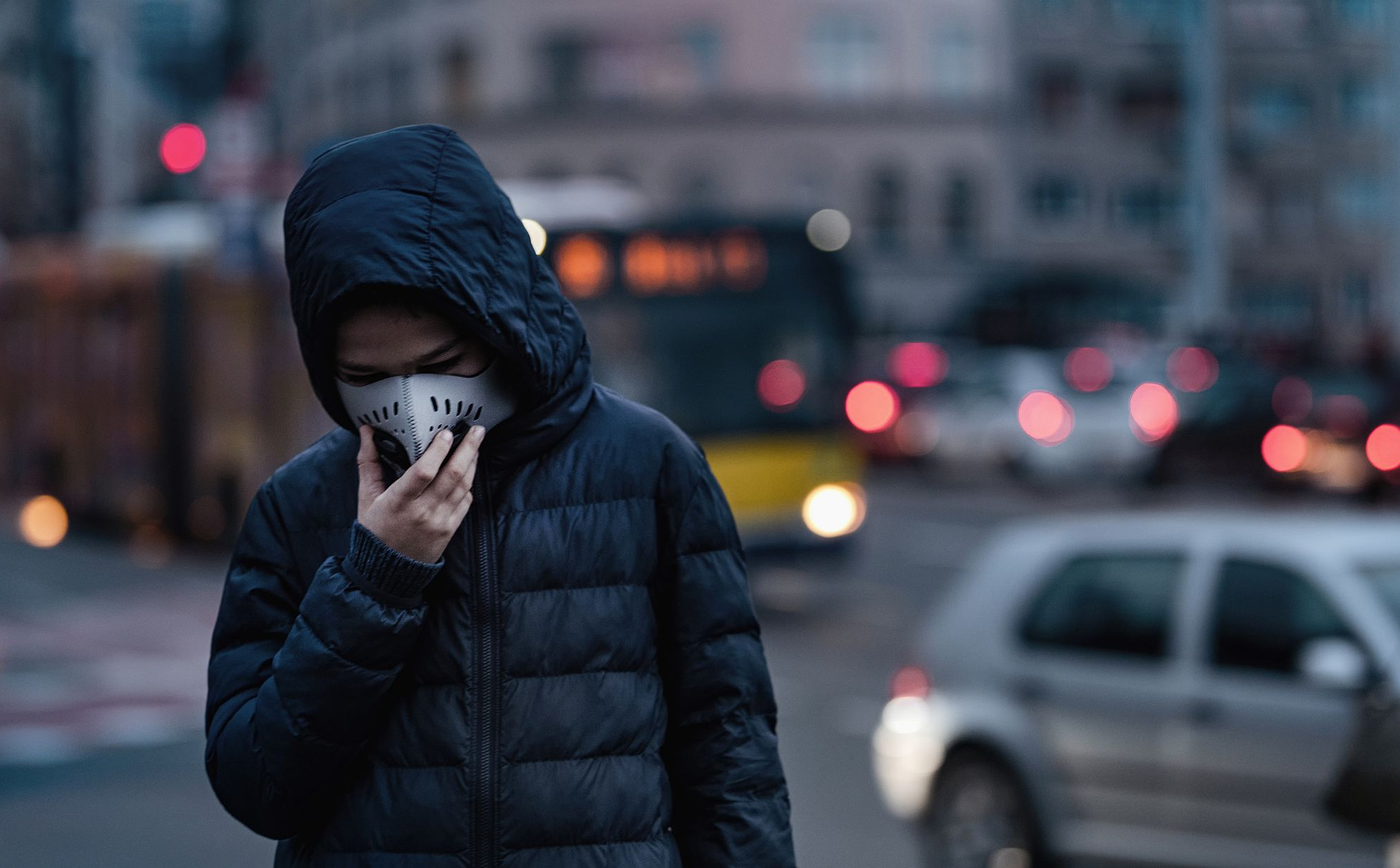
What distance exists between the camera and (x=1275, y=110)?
217ft

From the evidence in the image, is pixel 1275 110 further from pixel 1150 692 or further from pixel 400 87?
pixel 1150 692

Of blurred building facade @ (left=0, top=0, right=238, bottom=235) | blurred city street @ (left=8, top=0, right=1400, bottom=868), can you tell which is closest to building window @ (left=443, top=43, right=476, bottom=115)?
blurred building facade @ (left=0, top=0, right=238, bottom=235)

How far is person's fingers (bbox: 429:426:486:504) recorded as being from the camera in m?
2.29

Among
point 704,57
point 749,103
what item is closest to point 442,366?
point 749,103

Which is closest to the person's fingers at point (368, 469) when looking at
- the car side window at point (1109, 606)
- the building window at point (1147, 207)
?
the car side window at point (1109, 606)

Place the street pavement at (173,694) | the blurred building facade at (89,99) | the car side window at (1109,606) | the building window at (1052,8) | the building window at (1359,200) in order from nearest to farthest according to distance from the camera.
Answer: the car side window at (1109,606)
the street pavement at (173,694)
the blurred building facade at (89,99)
the building window at (1052,8)
the building window at (1359,200)

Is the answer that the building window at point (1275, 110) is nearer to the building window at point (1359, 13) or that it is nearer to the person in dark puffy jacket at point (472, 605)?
the building window at point (1359, 13)

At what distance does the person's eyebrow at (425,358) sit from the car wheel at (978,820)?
4.89 metres

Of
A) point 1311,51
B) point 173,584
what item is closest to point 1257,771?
Answer: point 173,584

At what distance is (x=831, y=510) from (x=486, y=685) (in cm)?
1259

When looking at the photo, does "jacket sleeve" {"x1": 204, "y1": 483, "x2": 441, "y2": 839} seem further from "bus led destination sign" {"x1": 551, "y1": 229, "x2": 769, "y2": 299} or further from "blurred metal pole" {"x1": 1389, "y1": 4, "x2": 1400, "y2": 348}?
"blurred metal pole" {"x1": 1389, "y1": 4, "x2": 1400, "y2": 348}

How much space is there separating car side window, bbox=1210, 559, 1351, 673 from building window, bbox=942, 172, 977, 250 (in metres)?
51.6

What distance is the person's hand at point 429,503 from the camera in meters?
2.29

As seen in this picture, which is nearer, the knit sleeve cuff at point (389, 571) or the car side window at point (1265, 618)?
the knit sleeve cuff at point (389, 571)
